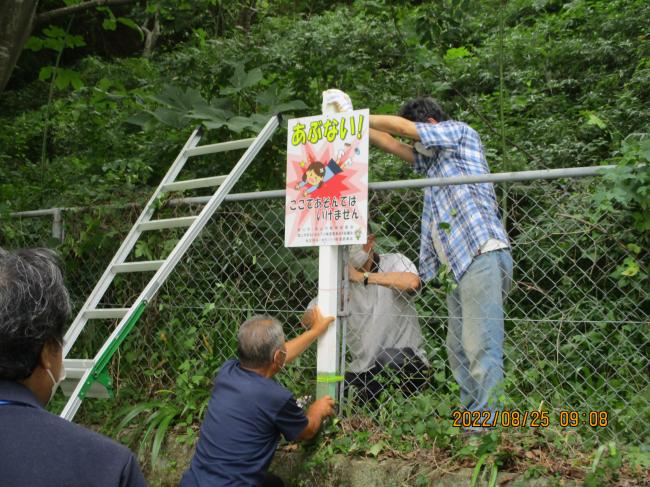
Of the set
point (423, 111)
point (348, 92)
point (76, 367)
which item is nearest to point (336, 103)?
point (423, 111)

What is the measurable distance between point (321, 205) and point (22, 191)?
4.14 meters

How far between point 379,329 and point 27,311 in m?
2.49

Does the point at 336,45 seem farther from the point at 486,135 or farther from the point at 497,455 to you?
the point at 497,455

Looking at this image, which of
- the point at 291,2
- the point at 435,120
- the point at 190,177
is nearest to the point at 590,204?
the point at 435,120

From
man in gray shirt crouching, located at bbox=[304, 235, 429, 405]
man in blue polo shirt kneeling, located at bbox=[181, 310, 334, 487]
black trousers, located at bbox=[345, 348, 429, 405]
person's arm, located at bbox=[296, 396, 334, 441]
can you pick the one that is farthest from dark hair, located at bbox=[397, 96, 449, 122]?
person's arm, located at bbox=[296, 396, 334, 441]

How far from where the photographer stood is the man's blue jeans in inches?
128

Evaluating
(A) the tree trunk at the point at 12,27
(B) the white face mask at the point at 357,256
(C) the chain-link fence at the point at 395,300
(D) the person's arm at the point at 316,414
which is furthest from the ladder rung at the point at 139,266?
(A) the tree trunk at the point at 12,27

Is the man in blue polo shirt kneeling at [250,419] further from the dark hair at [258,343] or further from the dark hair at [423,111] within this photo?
the dark hair at [423,111]

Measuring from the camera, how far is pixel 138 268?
161 inches

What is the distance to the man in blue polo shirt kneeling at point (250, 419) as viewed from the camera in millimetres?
3125

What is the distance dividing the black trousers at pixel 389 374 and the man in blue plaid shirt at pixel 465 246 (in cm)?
25

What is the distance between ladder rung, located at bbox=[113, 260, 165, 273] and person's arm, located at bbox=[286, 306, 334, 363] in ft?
3.10
